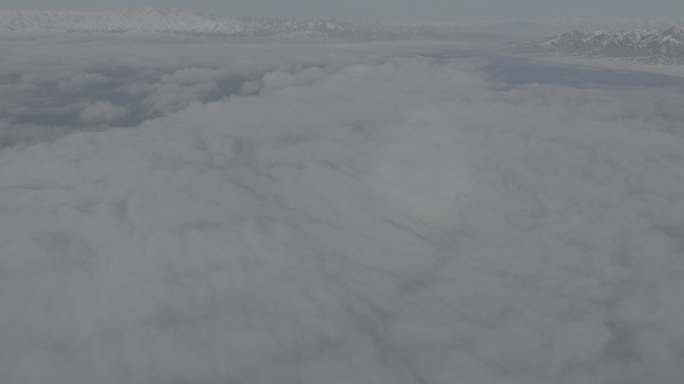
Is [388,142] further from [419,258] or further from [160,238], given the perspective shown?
[160,238]

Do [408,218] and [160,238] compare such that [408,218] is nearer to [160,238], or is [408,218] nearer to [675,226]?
[160,238]

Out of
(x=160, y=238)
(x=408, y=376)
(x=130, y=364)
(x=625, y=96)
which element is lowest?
(x=408, y=376)

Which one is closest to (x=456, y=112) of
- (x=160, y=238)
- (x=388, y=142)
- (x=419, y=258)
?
(x=388, y=142)

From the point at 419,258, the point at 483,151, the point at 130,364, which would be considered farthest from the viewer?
the point at 483,151

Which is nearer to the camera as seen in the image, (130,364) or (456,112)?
(130,364)

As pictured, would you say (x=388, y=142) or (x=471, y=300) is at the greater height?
(x=388, y=142)

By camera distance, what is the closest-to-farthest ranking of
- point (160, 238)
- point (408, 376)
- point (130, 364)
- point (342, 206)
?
1. point (130, 364)
2. point (408, 376)
3. point (160, 238)
4. point (342, 206)
